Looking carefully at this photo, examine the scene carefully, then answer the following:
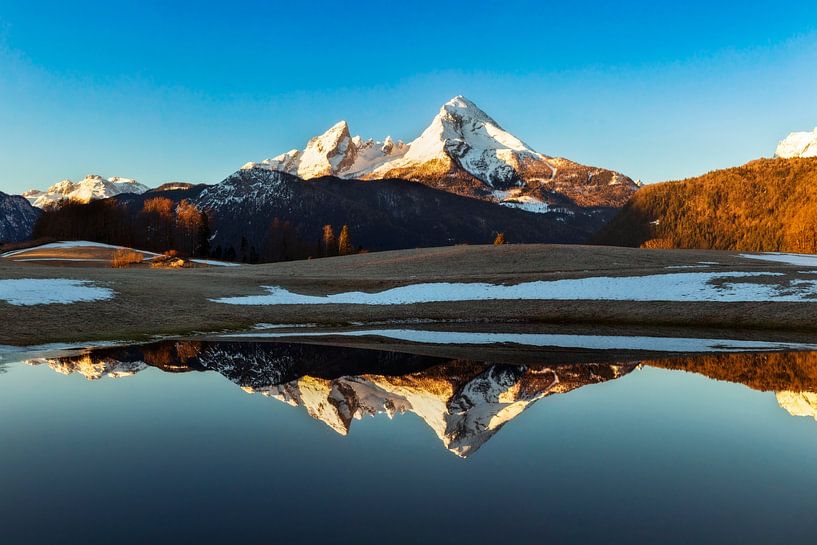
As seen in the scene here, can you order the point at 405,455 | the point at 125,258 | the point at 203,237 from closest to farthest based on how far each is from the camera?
the point at 405,455
the point at 125,258
the point at 203,237

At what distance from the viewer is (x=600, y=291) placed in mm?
47688

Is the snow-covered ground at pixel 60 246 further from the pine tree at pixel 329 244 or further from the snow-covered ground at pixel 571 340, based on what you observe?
the snow-covered ground at pixel 571 340

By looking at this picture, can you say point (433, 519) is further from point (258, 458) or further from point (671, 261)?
point (671, 261)

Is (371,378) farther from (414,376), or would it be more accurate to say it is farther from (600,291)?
(600,291)

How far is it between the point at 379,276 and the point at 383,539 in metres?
55.5

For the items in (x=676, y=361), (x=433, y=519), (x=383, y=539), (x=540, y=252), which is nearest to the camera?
(x=383, y=539)

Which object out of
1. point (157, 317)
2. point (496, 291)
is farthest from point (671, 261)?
point (157, 317)

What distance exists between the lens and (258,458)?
12.6 metres

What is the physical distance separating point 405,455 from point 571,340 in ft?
70.9

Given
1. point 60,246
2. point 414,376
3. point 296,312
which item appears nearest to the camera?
point 414,376

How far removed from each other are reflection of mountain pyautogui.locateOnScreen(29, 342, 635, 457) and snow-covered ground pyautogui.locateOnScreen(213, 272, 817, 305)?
18.1 m

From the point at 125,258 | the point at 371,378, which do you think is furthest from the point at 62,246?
the point at 371,378

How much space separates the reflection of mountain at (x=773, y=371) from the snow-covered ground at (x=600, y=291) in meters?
17.8

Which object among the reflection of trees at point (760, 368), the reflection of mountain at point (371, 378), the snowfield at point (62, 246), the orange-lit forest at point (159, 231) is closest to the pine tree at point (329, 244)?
the orange-lit forest at point (159, 231)
